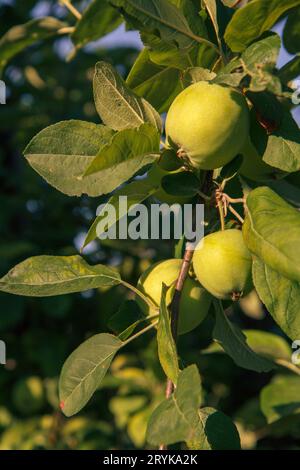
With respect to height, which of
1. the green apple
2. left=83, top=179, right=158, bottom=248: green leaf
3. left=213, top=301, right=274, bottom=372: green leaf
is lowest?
the green apple

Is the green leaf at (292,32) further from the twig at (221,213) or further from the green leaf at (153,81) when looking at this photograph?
the twig at (221,213)

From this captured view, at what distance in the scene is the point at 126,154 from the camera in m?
0.84

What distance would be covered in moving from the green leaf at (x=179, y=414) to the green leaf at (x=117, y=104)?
36cm

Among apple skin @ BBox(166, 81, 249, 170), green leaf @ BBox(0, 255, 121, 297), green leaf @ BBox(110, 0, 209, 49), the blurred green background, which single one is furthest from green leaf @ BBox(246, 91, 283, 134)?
the blurred green background

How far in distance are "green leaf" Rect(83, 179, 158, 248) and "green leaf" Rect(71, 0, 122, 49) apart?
53 centimetres

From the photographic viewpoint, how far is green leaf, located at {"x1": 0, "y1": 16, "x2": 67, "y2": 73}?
1500 millimetres

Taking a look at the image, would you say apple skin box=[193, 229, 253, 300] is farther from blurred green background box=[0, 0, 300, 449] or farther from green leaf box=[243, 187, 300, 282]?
blurred green background box=[0, 0, 300, 449]

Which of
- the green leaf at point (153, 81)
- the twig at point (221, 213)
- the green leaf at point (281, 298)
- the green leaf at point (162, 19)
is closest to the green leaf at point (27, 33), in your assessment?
the green leaf at point (153, 81)

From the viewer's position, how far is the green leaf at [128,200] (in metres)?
0.89

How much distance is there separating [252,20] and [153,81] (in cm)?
20

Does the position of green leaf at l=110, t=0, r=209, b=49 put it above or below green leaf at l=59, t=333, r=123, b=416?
above

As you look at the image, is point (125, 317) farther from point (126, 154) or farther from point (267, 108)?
point (267, 108)
